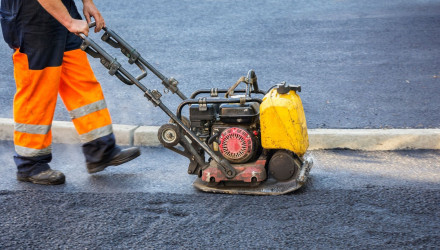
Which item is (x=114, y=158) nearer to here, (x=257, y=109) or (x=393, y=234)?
(x=257, y=109)

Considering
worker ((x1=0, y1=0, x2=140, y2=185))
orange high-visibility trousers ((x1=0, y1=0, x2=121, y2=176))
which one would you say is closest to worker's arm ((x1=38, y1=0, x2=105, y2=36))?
worker ((x1=0, y1=0, x2=140, y2=185))

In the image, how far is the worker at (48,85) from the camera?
4.54m

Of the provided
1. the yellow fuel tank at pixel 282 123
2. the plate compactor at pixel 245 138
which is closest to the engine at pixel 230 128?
the plate compactor at pixel 245 138

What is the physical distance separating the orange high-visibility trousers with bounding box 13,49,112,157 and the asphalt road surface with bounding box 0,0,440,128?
1171mm

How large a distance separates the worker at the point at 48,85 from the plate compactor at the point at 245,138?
0.28 m

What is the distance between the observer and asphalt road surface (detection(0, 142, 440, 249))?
365 centimetres

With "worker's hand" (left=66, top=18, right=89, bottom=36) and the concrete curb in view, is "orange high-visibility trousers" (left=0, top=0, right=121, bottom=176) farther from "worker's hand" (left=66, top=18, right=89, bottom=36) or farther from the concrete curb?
the concrete curb

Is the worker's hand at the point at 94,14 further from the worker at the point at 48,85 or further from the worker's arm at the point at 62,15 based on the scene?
the worker's arm at the point at 62,15

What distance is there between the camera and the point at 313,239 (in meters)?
3.63

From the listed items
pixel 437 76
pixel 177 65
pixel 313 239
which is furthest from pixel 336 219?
pixel 177 65

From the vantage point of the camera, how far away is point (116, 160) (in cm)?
496

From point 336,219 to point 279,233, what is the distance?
15.6 inches

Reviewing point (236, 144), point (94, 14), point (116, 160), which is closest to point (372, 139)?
point (236, 144)

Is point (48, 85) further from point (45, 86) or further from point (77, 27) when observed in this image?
point (77, 27)
